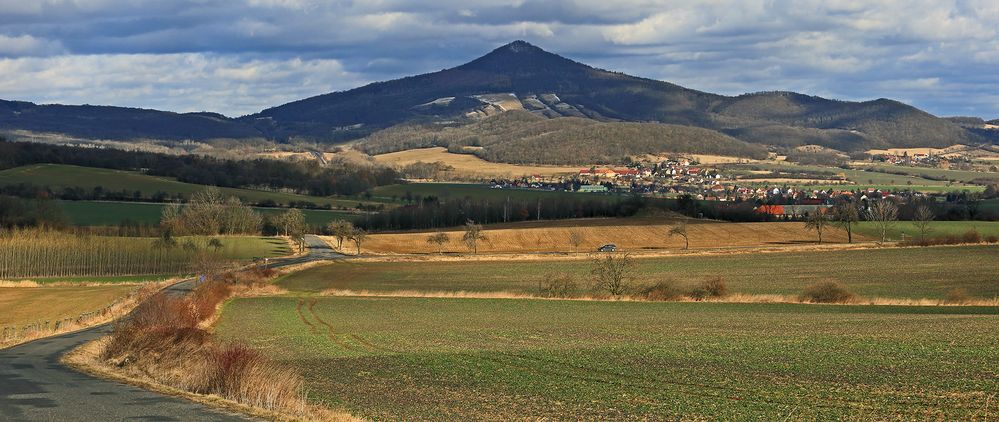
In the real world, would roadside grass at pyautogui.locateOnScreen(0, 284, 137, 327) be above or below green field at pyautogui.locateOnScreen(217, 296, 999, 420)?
below

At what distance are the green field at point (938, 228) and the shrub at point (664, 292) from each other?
46.7 meters

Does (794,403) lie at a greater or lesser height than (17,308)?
greater

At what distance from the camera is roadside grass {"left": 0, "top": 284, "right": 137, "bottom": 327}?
54781 millimetres

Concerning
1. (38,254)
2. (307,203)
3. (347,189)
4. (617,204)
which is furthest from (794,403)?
(347,189)

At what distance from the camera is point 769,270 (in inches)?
2773

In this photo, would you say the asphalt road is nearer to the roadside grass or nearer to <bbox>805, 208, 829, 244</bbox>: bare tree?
the roadside grass

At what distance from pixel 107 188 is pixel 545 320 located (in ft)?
384

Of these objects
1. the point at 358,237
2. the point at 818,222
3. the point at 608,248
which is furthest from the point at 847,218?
the point at 358,237

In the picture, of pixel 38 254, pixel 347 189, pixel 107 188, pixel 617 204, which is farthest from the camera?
pixel 347 189

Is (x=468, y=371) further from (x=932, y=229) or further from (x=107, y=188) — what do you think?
(x=107, y=188)

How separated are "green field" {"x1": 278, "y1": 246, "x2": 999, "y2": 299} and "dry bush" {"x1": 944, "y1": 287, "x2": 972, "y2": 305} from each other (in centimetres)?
81

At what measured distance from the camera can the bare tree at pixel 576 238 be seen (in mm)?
101938

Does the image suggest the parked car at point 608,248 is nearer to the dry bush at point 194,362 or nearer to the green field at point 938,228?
the green field at point 938,228

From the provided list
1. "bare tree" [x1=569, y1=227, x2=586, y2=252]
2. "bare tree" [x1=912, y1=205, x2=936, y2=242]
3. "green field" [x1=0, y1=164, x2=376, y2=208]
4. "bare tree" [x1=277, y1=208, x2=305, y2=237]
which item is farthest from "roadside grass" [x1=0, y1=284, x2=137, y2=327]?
"green field" [x1=0, y1=164, x2=376, y2=208]
